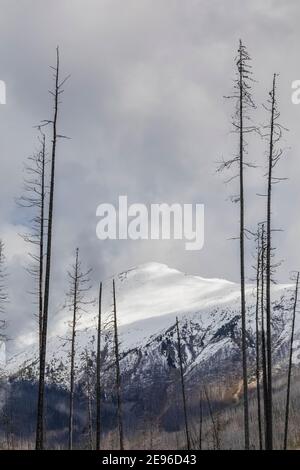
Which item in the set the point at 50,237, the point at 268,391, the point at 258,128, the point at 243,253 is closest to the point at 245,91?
the point at 258,128

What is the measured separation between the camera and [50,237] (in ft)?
86.8

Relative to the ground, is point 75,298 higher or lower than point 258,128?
lower

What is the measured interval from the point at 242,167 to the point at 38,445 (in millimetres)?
14606

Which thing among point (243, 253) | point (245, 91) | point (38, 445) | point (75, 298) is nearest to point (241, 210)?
point (243, 253)

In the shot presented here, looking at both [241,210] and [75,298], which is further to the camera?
[75,298]

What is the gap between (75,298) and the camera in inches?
1608
